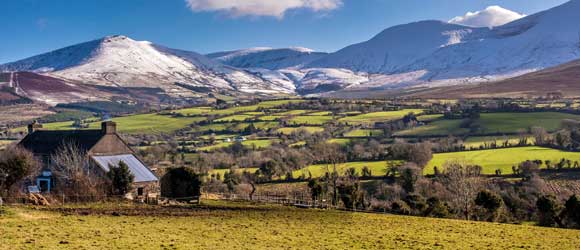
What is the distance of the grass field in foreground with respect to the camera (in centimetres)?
2894

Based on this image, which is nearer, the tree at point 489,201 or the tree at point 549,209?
the tree at point 549,209

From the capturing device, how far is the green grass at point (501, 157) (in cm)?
8400

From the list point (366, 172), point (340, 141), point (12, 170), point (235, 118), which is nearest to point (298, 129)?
point (340, 141)

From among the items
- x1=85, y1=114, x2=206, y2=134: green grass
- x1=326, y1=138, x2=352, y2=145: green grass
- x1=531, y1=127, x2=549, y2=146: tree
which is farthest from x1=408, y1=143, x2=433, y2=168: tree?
x1=85, y1=114, x2=206, y2=134: green grass

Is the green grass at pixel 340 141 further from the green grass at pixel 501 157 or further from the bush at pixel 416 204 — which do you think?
the bush at pixel 416 204

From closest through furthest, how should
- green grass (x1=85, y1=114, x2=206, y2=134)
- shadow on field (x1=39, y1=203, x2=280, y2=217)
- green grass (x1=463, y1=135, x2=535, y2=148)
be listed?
1. shadow on field (x1=39, y1=203, x2=280, y2=217)
2. green grass (x1=463, y1=135, x2=535, y2=148)
3. green grass (x1=85, y1=114, x2=206, y2=134)

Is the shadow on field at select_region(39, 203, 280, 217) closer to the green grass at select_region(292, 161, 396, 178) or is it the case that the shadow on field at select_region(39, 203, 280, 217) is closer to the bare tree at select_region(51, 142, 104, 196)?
the bare tree at select_region(51, 142, 104, 196)

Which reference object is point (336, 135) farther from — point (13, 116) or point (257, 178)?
point (13, 116)

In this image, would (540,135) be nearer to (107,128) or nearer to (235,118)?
(107,128)

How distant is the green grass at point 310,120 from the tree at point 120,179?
93.3 m

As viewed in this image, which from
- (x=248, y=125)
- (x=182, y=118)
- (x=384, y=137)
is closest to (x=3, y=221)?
(x=384, y=137)

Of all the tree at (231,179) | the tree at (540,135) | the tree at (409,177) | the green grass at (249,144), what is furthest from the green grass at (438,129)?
the tree at (231,179)

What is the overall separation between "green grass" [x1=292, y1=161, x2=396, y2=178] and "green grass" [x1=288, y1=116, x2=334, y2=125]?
163 ft

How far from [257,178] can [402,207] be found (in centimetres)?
3367
